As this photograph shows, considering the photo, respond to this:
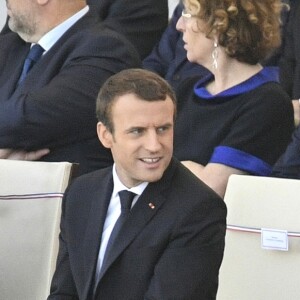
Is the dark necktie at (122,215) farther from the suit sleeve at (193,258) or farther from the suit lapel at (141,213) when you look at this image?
the suit sleeve at (193,258)

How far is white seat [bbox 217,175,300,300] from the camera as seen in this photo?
8.30ft

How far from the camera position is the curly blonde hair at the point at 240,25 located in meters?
3.07

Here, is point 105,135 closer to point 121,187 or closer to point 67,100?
point 121,187

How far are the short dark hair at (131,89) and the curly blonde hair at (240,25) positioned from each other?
846 mm

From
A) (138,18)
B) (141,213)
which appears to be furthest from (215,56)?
(138,18)

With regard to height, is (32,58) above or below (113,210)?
below

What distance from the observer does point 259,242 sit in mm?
2580

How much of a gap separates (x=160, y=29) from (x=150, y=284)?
2.33 meters

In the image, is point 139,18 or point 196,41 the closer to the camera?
point 196,41

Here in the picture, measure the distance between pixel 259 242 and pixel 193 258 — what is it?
446mm

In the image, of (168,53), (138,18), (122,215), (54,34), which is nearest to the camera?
(122,215)

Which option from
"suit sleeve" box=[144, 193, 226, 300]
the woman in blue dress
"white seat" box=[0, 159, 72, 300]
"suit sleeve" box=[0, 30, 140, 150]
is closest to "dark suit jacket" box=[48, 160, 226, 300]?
"suit sleeve" box=[144, 193, 226, 300]

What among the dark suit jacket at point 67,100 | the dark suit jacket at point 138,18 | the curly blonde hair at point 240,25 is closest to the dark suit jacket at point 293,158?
the curly blonde hair at point 240,25

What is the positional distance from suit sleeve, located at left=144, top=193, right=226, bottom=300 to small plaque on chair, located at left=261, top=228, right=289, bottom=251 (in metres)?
0.34
